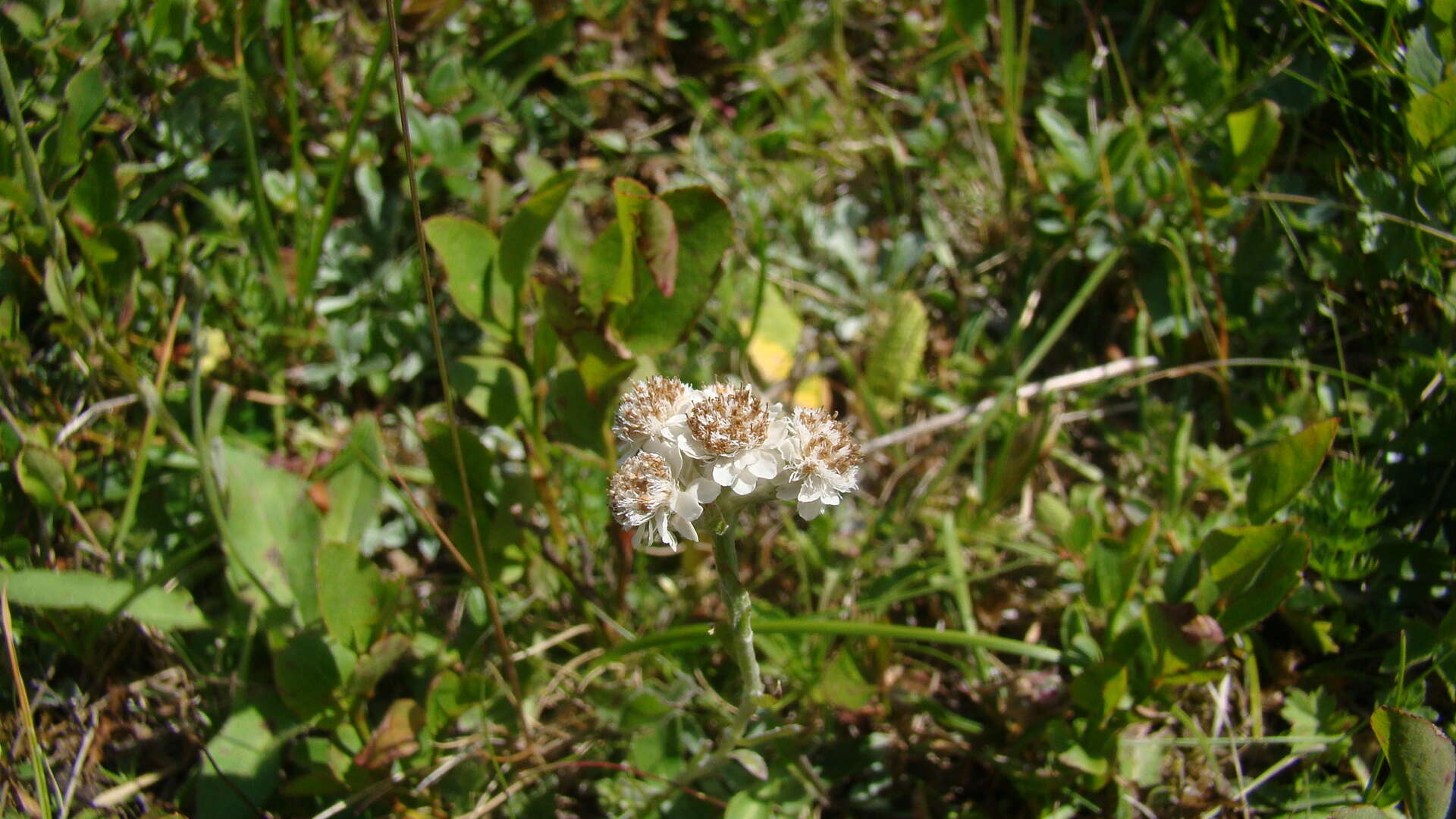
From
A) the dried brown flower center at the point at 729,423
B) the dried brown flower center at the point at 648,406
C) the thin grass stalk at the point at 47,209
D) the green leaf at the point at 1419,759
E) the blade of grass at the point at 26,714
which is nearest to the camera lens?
the dried brown flower center at the point at 729,423

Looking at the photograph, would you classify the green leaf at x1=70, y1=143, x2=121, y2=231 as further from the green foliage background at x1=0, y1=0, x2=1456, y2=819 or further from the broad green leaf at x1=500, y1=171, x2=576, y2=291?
the broad green leaf at x1=500, y1=171, x2=576, y2=291

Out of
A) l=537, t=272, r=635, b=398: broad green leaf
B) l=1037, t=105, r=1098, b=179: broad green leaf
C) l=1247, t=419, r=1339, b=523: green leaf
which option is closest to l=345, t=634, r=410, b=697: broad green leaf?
l=537, t=272, r=635, b=398: broad green leaf

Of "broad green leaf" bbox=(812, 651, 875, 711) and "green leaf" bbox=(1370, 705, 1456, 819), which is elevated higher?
"green leaf" bbox=(1370, 705, 1456, 819)

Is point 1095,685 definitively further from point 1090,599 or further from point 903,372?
point 903,372

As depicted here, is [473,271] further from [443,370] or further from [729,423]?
[729,423]

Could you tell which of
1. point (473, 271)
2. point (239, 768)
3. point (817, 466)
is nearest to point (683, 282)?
point (473, 271)

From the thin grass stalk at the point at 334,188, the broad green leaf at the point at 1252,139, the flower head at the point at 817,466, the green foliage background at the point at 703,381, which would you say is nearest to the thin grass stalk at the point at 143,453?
the green foliage background at the point at 703,381

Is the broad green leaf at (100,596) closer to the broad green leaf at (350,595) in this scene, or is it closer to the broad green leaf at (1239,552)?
the broad green leaf at (350,595)

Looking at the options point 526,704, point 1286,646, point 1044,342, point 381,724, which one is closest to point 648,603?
point 526,704
